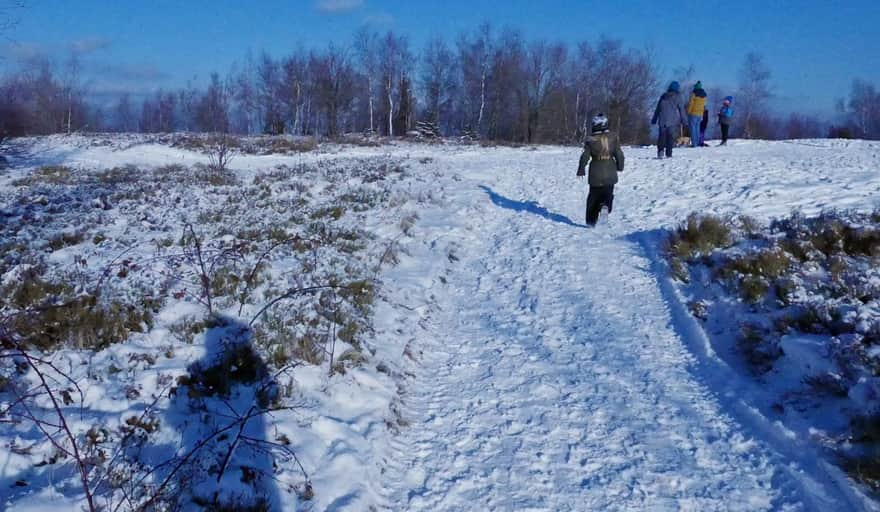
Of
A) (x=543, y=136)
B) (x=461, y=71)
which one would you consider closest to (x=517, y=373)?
(x=543, y=136)

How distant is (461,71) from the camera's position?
194 feet

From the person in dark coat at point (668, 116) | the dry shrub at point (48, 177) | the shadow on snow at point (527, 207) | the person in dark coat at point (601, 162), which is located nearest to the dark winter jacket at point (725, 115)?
the person in dark coat at point (668, 116)

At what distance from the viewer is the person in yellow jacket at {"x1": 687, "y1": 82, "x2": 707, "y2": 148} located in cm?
1988

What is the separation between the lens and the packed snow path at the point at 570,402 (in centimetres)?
376

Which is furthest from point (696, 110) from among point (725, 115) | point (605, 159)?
point (605, 159)

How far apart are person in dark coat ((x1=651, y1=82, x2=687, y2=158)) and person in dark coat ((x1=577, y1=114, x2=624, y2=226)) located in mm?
8132

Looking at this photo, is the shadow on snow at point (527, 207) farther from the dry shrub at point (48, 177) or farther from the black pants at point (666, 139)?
the dry shrub at point (48, 177)

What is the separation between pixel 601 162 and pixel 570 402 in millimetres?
6418

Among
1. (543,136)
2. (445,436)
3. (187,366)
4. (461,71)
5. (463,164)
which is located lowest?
(445,436)

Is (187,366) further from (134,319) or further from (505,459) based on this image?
(505,459)

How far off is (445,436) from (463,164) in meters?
16.6

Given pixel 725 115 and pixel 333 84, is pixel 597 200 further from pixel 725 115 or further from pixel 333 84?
pixel 333 84

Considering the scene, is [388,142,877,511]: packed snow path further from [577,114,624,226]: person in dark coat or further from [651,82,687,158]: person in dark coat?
[651,82,687,158]: person in dark coat

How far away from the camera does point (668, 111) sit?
56.8 feet
